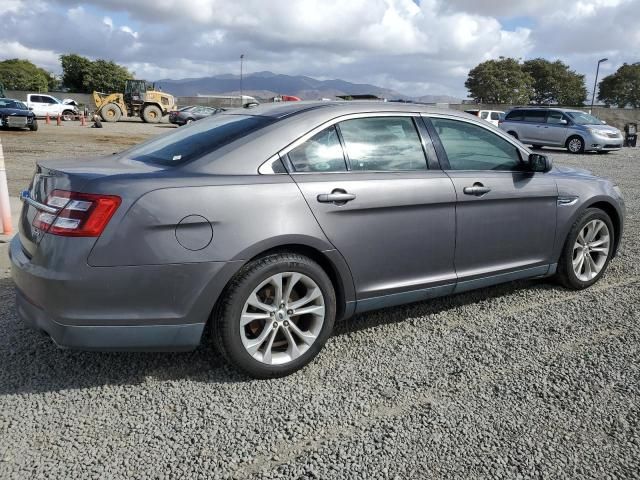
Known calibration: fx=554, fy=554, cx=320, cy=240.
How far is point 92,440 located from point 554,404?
2.29 m

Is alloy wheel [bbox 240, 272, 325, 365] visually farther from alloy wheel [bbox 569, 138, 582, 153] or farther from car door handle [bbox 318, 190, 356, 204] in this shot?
alloy wheel [bbox 569, 138, 582, 153]

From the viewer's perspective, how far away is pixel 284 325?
3.12 meters

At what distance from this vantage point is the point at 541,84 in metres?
88.7

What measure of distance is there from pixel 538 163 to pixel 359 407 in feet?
7.89

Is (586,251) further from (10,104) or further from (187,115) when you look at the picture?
(187,115)

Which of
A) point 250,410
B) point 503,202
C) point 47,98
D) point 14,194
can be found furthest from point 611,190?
point 47,98

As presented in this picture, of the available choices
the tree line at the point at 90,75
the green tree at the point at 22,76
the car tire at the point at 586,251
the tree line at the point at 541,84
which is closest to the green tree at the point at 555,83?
the tree line at the point at 541,84

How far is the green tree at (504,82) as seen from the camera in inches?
3226

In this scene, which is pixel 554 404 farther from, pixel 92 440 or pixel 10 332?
pixel 10 332

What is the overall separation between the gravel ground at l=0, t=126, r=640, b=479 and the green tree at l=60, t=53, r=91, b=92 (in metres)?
89.0

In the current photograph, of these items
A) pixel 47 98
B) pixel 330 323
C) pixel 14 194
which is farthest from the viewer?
pixel 47 98

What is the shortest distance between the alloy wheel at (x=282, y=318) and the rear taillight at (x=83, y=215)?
84 centimetres

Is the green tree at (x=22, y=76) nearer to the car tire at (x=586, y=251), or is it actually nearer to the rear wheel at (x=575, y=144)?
the rear wheel at (x=575, y=144)

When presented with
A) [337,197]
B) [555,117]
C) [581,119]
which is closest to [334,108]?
[337,197]
